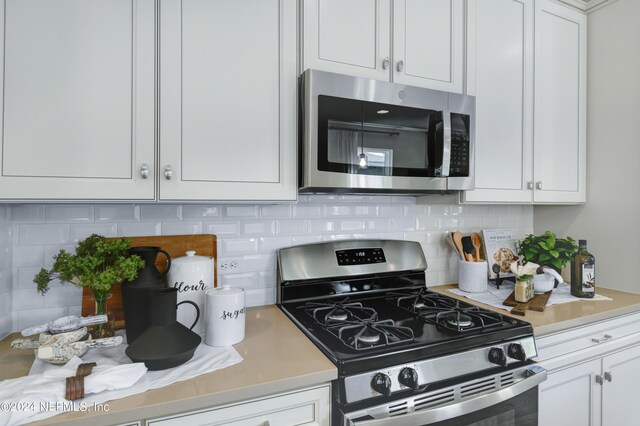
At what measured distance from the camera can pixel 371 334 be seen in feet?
3.69

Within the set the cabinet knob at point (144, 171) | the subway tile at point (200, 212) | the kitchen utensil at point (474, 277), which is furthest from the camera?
the kitchen utensil at point (474, 277)

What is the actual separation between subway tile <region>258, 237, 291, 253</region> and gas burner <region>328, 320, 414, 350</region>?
0.50 m

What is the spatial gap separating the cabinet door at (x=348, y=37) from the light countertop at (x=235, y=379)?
1.02 m

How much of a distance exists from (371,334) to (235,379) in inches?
17.8

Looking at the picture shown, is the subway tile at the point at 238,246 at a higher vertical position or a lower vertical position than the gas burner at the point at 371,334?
higher

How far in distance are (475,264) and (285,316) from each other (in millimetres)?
1020

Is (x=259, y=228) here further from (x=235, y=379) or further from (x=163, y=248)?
(x=235, y=379)

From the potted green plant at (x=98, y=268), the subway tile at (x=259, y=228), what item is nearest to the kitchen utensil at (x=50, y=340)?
the potted green plant at (x=98, y=268)

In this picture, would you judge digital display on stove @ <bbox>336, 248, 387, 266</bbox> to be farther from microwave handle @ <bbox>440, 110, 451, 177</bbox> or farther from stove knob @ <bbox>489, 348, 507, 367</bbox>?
stove knob @ <bbox>489, 348, 507, 367</bbox>

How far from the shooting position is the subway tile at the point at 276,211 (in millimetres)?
1561

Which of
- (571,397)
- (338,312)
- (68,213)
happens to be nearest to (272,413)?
(338,312)

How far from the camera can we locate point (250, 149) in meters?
1.22

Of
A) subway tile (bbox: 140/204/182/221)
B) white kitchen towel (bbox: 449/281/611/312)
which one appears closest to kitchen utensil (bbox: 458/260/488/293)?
white kitchen towel (bbox: 449/281/611/312)

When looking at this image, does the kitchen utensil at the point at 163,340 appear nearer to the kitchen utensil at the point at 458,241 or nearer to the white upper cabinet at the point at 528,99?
the white upper cabinet at the point at 528,99
